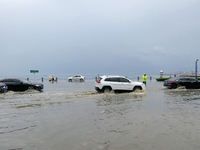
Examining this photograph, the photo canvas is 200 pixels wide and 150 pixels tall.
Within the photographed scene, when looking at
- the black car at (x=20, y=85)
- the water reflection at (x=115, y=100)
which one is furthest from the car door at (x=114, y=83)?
the black car at (x=20, y=85)

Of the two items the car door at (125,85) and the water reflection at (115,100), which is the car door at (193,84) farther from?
the water reflection at (115,100)

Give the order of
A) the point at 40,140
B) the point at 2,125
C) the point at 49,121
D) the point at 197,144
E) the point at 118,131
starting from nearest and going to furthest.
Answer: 1. the point at 197,144
2. the point at 40,140
3. the point at 118,131
4. the point at 2,125
5. the point at 49,121

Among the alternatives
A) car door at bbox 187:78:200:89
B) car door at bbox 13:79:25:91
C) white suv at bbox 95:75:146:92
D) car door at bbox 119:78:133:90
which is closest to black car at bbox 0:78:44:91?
car door at bbox 13:79:25:91

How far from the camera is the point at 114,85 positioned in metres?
15.9

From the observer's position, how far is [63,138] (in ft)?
15.9

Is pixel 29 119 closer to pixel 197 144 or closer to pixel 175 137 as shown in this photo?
pixel 175 137

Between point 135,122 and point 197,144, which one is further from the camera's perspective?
point 135,122

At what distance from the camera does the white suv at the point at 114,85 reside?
51.8ft

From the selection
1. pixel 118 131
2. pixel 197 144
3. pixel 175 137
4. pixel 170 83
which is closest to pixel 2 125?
pixel 118 131

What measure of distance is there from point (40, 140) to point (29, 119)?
7.53 ft

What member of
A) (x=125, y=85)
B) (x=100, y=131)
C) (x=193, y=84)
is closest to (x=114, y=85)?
(x=125, y=85)

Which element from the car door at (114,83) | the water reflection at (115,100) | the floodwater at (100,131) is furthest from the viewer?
the car door at (114,83)

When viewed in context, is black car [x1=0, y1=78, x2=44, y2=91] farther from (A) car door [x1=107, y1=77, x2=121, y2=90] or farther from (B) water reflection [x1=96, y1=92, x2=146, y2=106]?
(B) water reflection [x1=96, y1=92, x2=146, y2=106]

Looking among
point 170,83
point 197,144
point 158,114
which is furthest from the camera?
point 170,83
